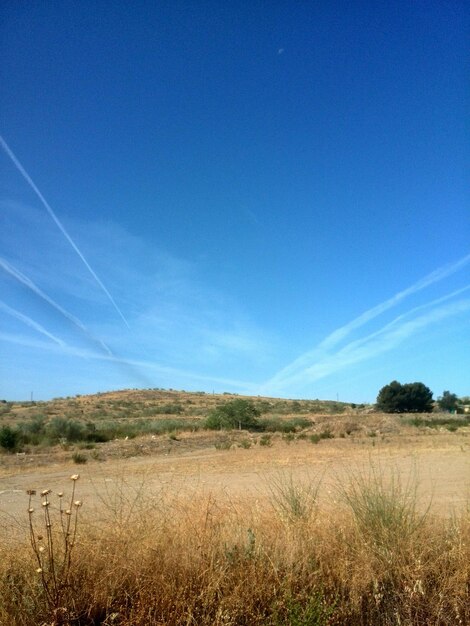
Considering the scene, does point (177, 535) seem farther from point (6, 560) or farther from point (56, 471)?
point (56, 471)

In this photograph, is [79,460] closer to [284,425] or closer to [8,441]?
[8,441]

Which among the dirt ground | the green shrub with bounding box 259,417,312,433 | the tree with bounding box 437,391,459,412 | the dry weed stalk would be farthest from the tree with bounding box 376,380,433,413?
the dry weed stalk

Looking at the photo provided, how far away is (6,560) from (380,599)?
3.52 meters

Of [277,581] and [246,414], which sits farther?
[246,414]

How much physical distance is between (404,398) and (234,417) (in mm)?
41829

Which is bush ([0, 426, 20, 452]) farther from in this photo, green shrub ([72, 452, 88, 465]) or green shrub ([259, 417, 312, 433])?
green shrub ([259, 417, 312, 433])

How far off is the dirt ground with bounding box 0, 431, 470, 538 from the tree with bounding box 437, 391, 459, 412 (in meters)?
73.5

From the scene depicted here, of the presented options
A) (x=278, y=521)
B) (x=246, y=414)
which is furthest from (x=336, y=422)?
(x=278, y=521)

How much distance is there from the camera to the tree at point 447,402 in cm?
9788

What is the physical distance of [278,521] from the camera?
20.4ft

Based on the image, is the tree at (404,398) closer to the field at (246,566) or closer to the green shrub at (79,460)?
the green shrub at (79,460)

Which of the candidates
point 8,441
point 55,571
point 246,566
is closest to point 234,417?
point 8,441

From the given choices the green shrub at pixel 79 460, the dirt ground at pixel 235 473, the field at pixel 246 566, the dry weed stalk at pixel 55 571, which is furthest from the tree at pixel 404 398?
the dry weed stalk at pixel 55 571

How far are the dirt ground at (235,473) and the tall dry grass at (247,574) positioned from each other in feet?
6.21
